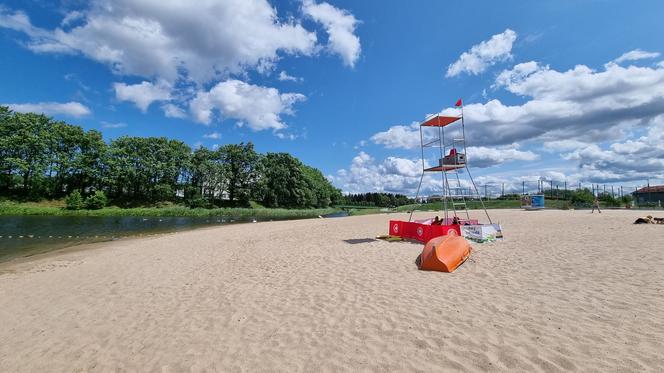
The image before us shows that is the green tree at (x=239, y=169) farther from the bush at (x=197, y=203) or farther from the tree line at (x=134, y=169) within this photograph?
the bush at (x=197, y=203)

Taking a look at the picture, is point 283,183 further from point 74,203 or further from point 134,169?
point 74,203

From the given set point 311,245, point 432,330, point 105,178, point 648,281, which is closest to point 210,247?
point 311,245

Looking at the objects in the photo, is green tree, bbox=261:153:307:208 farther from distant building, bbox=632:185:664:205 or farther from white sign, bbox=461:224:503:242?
distant building, bbox=632:185:664:205

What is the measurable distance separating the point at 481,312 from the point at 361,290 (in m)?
2.38

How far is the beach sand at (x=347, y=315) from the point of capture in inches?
148

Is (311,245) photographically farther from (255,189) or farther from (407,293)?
(255,189)

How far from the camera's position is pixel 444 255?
8148mm

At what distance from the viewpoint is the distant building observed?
61772 millimetres

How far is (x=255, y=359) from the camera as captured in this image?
3.90 metres

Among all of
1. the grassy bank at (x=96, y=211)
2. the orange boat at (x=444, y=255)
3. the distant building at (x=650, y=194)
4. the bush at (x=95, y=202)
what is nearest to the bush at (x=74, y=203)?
the grassy bank at (x=96, y=211)

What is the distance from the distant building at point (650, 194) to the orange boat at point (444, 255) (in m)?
75.5

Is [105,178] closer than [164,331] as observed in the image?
No

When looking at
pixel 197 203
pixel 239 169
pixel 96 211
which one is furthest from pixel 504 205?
pixel 96 211

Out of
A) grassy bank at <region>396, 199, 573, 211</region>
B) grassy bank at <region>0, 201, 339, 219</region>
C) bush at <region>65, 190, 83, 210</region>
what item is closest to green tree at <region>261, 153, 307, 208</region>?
grassy bank at <region>0, 201, 339, 219</region>
